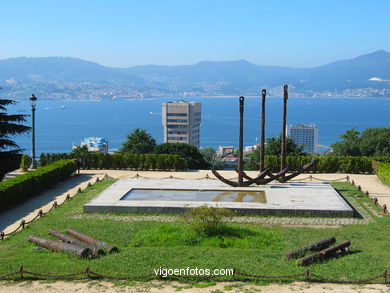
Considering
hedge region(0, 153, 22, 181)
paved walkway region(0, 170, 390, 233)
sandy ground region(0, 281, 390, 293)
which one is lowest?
paved walkway region(0, 170, 390, 233)

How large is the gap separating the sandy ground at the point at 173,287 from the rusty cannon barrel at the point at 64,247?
1.29 metres

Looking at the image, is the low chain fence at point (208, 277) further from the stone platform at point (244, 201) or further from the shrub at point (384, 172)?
the shrub at point (384, 172)

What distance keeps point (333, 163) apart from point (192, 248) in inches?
595

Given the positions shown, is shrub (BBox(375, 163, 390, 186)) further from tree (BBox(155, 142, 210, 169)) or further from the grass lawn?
tree (BBox(155, 142, 210, 169))

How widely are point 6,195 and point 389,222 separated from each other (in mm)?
11764

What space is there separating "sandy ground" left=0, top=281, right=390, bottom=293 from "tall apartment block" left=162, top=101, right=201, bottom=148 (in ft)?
399

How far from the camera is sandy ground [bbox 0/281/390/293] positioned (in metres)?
8.25

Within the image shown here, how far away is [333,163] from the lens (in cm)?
2409

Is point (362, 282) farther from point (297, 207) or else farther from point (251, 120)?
point (251, 120)

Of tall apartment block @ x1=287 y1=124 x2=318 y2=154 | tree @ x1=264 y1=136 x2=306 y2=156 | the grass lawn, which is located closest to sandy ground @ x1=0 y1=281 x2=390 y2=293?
the grass lawn

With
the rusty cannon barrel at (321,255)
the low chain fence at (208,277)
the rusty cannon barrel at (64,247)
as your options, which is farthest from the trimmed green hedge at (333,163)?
the low chain fence at (208,277)

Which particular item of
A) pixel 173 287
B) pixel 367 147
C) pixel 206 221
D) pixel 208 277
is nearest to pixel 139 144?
pixel 367 147

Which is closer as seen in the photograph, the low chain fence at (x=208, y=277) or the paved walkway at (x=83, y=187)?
the low chain fence at (x=208, y=277)

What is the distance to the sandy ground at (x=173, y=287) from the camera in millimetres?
8250
